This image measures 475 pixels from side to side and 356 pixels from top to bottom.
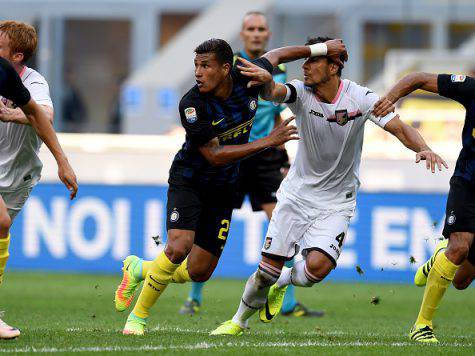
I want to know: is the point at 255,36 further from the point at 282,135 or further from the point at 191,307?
the point at 282,135

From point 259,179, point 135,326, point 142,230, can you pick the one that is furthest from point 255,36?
point 142,230

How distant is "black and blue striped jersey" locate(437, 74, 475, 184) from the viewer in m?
9.34

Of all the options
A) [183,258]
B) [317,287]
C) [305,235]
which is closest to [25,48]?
[183,258]

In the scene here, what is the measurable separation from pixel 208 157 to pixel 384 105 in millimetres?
1365

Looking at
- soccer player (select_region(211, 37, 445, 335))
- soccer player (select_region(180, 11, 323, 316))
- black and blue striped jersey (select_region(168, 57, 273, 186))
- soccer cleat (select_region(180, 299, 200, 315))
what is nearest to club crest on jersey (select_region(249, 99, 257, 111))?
black and blue striped jersey (select_region(168, 57, 273, 186))

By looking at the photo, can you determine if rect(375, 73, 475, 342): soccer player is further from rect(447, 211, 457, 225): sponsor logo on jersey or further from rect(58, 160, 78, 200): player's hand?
rect(58, 160, 78, 200): player's hand

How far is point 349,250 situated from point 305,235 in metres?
6.74

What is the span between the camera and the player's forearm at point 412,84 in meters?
9.34

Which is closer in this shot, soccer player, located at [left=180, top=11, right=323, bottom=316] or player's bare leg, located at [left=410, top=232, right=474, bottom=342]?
player's bare leg, located at [left=410, top=232, right=474, bottom=342]

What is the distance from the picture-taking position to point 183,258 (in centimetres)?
944

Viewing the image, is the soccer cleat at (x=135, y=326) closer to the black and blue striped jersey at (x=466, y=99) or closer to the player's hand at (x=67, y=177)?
the player's hand at (x=67, y=177)

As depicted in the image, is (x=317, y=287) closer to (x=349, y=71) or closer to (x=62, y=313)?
(x=62, y=313)

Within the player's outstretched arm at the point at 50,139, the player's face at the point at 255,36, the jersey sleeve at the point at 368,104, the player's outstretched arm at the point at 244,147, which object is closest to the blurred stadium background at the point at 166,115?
the player's face at the point at 255,36

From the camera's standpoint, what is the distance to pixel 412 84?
939 cm
